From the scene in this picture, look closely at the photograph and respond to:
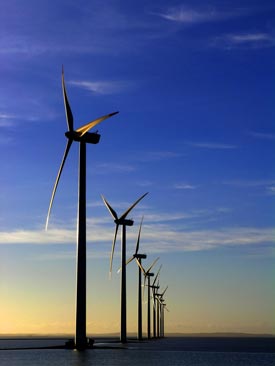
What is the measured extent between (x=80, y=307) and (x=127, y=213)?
54.1 m

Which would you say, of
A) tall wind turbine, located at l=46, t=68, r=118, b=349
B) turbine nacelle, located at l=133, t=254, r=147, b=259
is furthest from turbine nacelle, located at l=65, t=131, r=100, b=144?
turbine nacelle, located at l=133, t=254, r=147, b=259

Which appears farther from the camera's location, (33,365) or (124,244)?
(124,244)

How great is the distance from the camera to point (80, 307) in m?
88.8

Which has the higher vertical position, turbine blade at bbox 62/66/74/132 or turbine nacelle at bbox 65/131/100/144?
turbine blade at bbox 62/66/74/132

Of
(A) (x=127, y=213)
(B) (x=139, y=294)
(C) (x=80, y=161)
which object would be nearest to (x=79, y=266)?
(C) (x=80, y=161)

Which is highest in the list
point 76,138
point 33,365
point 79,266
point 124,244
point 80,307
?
point 76,138

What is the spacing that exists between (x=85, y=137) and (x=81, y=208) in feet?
41.9

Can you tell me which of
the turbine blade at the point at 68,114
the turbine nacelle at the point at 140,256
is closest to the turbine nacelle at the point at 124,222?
the turbine nacelle at the point at 140,256

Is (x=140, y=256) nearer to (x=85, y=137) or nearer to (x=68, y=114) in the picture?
(x=85, y=137)

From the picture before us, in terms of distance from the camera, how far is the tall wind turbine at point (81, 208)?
88.9 meters

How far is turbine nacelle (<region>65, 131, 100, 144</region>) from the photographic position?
3888 inches

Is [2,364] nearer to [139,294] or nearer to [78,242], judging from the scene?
[78,242]

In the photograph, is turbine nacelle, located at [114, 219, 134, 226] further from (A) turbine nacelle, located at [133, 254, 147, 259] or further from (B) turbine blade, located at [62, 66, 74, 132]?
(B) turbine blade, located at [62, 66, 74, 132]

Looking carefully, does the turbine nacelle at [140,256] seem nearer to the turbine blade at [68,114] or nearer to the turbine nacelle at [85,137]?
the turbine nacelle at [85,137]
